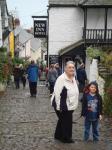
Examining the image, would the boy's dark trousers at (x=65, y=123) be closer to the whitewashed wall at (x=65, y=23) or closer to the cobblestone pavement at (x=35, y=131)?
the cobblestone pavement at (x=35, y=131)

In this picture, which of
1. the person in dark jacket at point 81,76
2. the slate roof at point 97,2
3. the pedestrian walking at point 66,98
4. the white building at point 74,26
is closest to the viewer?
the pedestrian walking at point 66,98

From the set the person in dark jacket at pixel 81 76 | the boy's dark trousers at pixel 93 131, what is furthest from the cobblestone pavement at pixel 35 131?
the person in dark jacket at pixel 81 76

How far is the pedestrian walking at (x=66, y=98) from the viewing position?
39.1 ft

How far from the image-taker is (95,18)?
38.5 m

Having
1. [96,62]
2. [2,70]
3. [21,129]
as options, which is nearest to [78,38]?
[2,70]

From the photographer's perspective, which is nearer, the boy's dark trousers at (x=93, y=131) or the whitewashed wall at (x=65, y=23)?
the boy's dark trousers at (x=93, y=131)

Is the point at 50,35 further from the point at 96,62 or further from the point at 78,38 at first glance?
the point at 96,62

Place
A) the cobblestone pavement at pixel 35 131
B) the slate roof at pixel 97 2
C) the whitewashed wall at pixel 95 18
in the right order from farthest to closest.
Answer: the whitewashed wall at pixel 95 18, the slate roof at pixel 97 2, the cobblestone pavement at pixel 35 131

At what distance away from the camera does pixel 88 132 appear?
12.3 meters

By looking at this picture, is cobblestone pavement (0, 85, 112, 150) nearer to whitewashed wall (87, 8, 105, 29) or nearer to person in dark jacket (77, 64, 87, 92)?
person in dark jacket (77, 64, 87, 92)

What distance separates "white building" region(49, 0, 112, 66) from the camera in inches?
1495

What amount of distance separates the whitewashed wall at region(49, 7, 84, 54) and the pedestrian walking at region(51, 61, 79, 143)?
89.1 feet

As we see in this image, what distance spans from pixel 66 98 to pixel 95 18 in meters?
27.1

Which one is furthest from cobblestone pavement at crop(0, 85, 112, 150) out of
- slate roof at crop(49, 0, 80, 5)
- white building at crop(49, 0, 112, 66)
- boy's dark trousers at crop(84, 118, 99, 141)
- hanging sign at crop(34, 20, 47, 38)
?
slate roof at crop(49, 0, 80, 5)
